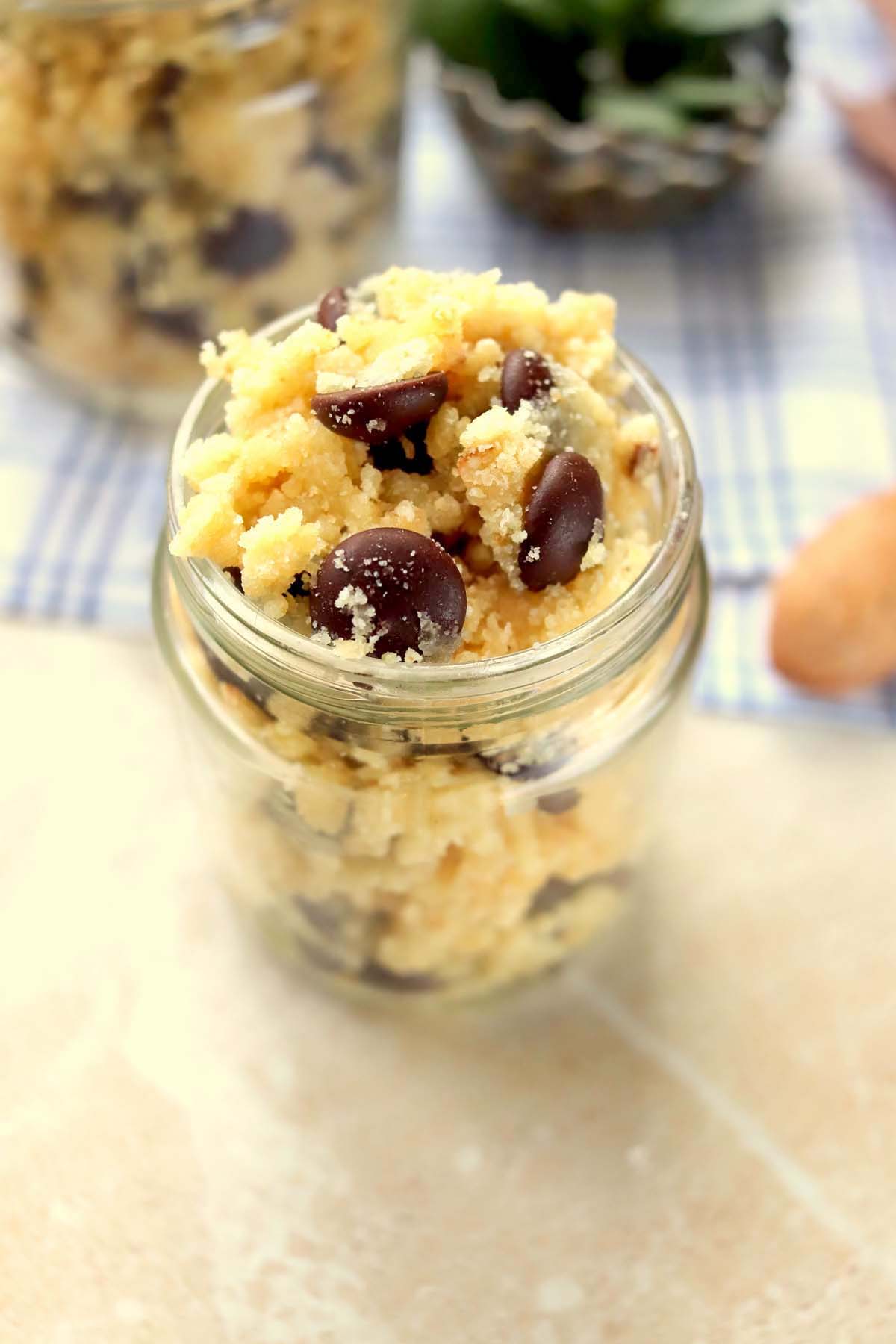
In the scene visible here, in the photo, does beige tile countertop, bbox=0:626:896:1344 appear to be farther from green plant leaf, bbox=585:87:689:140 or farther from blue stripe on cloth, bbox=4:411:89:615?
green plant leaf, bbox=585:87:689:140

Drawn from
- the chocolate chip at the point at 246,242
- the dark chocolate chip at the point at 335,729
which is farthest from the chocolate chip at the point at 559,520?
the chocolate chip at the point at 246,242

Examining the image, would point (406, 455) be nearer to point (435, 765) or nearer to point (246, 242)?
point (435, 765)

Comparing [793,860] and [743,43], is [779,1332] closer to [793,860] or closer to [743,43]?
[793,860]

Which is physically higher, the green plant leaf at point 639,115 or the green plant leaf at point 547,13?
the green plant leaf at point 547,13

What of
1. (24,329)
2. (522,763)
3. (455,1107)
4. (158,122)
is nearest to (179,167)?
(158,122)

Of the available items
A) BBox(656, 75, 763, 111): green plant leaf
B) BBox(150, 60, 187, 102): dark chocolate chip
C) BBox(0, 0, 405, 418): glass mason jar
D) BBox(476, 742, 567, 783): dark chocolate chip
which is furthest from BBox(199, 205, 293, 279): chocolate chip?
BBox(476, 742, 567, 783): dark chocolate chip

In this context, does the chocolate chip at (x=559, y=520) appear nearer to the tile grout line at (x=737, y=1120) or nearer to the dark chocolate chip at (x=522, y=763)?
the dark chocolate chip at (x=522, y=763)
